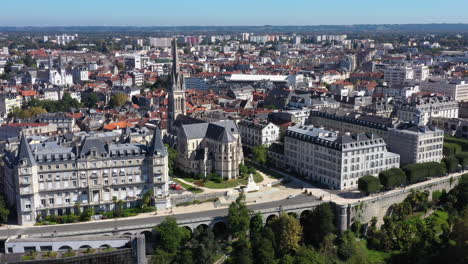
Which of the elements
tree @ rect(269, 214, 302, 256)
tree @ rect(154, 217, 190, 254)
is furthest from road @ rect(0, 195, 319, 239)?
tree @ rect(269, 214, 302, 256)

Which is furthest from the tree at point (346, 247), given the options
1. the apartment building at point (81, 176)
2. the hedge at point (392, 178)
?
the apartment building at point (81, 176)

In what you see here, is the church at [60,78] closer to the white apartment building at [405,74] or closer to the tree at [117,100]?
the tree at [117,100]

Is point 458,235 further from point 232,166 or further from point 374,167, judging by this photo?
point 232,166

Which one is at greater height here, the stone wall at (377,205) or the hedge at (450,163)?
the hedge at (450,163)

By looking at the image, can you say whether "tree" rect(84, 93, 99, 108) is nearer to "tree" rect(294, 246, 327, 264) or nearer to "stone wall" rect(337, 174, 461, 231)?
"stone wall" rect(337, 174, 461, 231)

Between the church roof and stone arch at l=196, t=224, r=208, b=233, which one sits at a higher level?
the church roof

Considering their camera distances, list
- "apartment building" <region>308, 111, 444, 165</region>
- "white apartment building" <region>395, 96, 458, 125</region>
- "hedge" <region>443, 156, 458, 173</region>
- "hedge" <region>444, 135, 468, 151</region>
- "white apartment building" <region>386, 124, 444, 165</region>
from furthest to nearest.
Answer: "white apartment building" <region>395, 96, 458, 125</region>, "hedge" <region>444, 135, 468, 151</region>, "apartment building" <region>308, 111, 444, 165</region>, "white apartment building" <region>386, 124, 444, 165</region>, "hedge" <region>443, 156, 458, 173</region>
